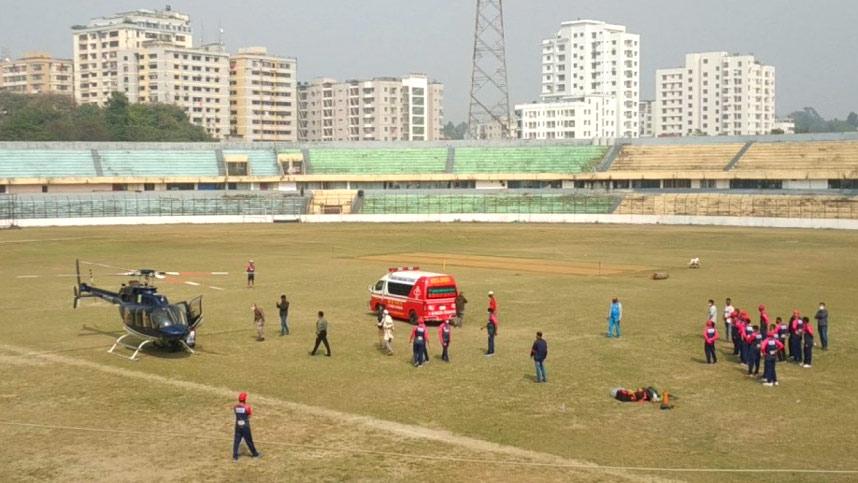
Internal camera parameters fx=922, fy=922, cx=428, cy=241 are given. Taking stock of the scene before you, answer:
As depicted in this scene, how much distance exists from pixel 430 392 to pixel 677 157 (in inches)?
3668

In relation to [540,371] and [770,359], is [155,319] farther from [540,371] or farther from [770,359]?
[770,359]

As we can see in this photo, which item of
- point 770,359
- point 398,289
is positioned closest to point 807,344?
point 770,359

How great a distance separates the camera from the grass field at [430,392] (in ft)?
62.0

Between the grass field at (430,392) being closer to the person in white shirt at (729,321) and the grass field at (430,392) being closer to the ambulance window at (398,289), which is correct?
the person in white shirt at (729,321)

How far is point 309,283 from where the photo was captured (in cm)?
4666

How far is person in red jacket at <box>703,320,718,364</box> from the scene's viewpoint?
27.5m

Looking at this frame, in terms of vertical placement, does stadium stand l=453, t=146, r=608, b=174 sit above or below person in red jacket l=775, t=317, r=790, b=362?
above

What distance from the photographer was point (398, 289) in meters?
35.4

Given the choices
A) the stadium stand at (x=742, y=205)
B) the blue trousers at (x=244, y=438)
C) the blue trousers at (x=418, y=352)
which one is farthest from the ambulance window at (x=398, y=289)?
the stadium stand at (x=742, y=205)

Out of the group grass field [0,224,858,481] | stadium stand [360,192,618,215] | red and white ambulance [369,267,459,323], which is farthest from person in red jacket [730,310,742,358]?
Result: stadium stand [360,192,618,215]

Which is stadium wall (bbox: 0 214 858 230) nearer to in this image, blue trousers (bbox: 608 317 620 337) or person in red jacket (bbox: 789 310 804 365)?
blue trousers (bbox: 608 317 620 337)

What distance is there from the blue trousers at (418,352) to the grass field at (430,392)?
593 mm

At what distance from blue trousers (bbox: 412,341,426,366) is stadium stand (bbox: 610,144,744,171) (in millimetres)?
86209

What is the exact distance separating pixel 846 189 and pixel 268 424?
87672 mm
